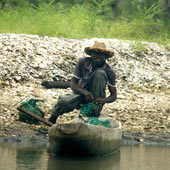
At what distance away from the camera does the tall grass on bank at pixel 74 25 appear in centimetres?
1376

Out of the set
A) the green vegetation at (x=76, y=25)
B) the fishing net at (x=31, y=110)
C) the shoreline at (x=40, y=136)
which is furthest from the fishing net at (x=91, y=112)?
the green vegetation at (x=76, y=25)

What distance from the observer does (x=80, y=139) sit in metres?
6.23

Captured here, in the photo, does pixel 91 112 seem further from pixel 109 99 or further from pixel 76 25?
pixel 76 25

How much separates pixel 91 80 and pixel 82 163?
57.1 inches

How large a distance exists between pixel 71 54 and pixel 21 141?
4.61 m

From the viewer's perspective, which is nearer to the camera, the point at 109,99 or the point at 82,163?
the point at 82,163

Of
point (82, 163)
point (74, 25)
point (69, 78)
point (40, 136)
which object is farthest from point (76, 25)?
point (82, 163)

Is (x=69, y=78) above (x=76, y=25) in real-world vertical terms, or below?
below

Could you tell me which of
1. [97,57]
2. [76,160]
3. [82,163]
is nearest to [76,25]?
[97,57]

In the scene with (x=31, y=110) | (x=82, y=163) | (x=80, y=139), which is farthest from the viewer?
(x=31, y=110)

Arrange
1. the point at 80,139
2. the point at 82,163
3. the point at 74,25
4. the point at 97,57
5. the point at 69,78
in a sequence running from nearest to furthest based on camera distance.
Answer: the point at 80,139, the point at 82,163, the point at 97,57, the point at 69,78, the point at 74,25

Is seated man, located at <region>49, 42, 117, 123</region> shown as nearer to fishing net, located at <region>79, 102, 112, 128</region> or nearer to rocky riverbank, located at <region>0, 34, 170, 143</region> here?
fishing net, located at <region>79, 102, 112, 128</region>

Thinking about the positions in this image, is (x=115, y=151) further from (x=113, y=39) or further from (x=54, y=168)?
(x=113, y=39)

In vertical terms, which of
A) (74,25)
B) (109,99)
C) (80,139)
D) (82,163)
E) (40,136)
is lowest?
(82,163)
